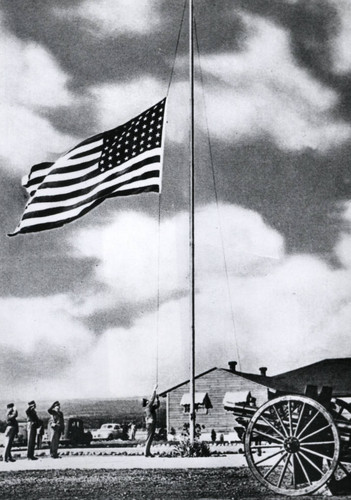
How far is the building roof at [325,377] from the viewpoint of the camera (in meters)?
10.3

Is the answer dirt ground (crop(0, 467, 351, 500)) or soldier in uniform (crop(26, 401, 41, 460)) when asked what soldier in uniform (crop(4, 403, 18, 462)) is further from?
dirt ground (crop(0, 467, 351, 500))

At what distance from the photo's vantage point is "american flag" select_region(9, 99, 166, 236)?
34.4ft

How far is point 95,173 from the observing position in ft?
35.6

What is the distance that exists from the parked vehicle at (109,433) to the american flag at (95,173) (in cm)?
1486

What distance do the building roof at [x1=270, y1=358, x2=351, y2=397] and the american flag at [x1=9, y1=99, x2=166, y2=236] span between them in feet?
13.0

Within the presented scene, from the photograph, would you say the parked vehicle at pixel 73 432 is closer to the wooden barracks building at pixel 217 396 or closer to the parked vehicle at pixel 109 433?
the wooden barracks building at pixel 217 396

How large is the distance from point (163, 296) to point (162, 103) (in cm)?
345

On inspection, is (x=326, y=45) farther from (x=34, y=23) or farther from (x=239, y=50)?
(x=34, y=23)

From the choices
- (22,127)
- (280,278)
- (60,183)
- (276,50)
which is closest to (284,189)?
(280,278)

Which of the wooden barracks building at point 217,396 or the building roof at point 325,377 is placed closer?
the building roof at point 325,377

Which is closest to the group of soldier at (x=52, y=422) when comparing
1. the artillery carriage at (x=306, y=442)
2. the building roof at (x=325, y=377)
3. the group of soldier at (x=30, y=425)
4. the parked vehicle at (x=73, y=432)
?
the group of soldier at (x=30, y=425)

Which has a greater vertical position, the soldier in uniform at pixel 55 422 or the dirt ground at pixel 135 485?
the soldier in uniform at pixel 55 422

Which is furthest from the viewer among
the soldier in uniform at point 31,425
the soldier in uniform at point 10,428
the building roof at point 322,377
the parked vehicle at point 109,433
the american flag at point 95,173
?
the parked vehicle at point 109,433

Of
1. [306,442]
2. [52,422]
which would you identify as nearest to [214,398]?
[52,422]
